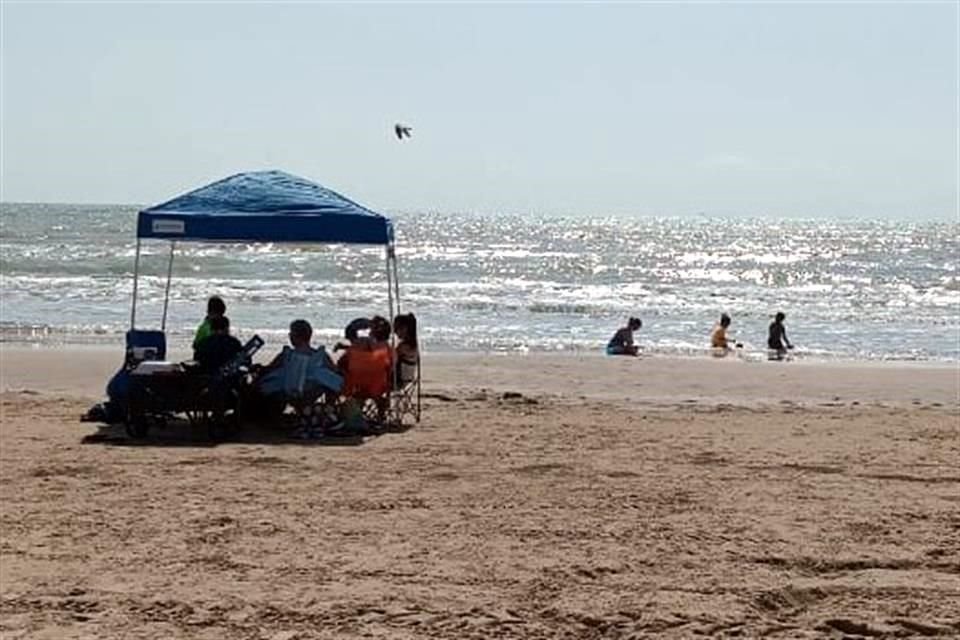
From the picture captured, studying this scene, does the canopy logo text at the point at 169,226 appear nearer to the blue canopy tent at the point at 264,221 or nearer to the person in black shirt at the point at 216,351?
the blue canopy tent at the point at 264,221

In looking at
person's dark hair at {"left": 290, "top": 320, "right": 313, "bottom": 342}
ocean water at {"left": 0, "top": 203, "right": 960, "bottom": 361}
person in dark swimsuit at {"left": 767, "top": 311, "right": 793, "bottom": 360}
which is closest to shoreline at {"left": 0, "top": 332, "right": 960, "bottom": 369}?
person in dark swimsuit at {"left": 767, "top": 311, "right": 793, "bottom": 360}

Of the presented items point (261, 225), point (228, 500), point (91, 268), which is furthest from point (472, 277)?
point (228, 500)

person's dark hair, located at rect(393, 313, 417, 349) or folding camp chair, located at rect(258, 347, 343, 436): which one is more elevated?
person's dark hair, located at rect(393, 313, 417, 349)

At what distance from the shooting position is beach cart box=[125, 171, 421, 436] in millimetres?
9328

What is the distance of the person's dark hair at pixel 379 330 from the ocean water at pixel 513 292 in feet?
3.18

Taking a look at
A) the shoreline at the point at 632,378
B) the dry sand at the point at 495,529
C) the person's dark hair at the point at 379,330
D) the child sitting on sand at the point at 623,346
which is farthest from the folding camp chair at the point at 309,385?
the child sitting on sand at the point at 623,346

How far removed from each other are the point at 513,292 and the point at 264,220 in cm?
2537

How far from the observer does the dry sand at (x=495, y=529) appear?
5.16 metres

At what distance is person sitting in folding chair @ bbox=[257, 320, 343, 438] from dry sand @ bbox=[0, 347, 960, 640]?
12.6 inches

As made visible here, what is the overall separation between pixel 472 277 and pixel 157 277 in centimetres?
939

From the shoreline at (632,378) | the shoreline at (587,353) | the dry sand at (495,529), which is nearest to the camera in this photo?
the dry sand at (495,529)

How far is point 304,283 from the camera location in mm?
35406

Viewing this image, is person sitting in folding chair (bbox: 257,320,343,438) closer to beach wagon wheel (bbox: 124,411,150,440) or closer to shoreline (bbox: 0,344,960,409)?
beach wagon wheel (bbox: 124,411,150,440)

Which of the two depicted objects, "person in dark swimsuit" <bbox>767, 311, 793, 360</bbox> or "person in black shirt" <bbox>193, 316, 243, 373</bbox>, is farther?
"person in dark swimsuit" <bbox>767, 311, 793, 360</bbox>
